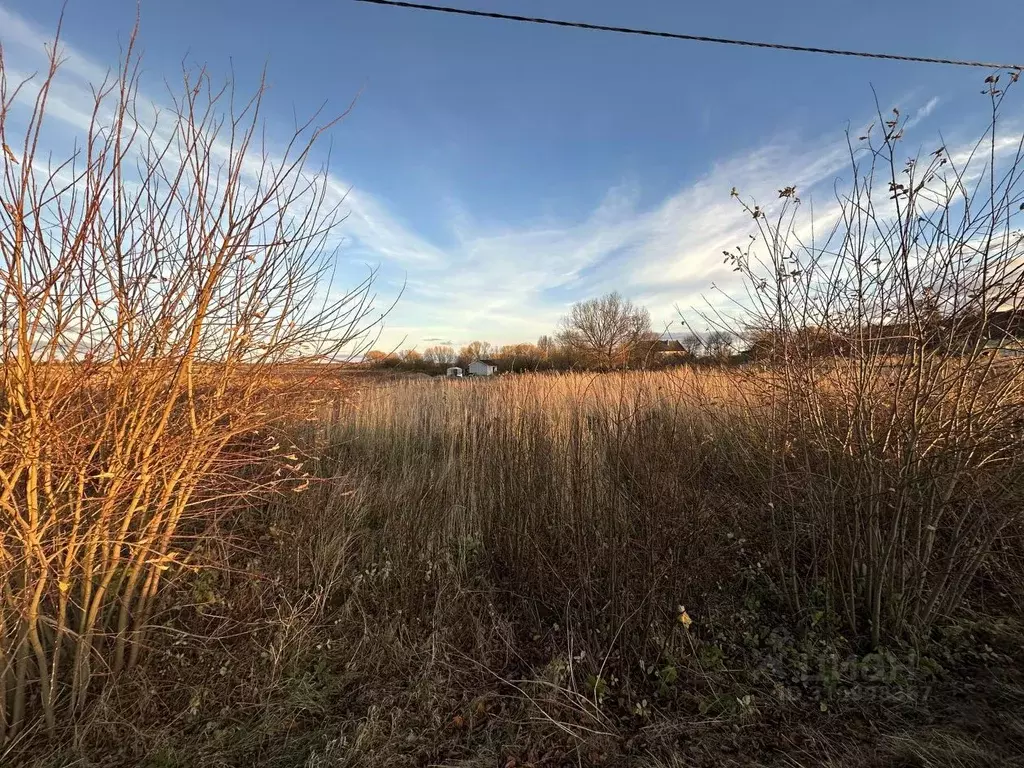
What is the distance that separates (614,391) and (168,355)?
3968 mm

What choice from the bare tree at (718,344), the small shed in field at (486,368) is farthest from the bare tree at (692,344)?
the small shed in field at (486,368)

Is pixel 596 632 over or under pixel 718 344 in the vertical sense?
under

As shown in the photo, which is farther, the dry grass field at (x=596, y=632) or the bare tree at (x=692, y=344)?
the bare tree at (x=692, y=344)

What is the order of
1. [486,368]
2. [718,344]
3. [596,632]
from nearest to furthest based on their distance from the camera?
[596,632] < [718,344] < [486,368]

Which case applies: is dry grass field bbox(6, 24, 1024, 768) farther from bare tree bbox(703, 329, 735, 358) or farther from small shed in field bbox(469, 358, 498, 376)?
small shed in field bbox(469, 358, 498, 376)

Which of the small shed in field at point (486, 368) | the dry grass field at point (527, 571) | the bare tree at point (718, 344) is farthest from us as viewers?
the small shed in field at point (486, 368)

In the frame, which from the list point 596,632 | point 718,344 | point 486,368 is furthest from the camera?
point 486,368

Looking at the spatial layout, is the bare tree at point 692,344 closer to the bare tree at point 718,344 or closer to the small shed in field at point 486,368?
the bare tree at point 718,344

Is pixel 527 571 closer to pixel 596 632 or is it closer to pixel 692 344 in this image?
pixel 596 632

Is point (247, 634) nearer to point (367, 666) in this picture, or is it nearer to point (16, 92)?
point (367, 666)

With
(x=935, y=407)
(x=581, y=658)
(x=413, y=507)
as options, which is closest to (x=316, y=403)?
(x=413, y=507)

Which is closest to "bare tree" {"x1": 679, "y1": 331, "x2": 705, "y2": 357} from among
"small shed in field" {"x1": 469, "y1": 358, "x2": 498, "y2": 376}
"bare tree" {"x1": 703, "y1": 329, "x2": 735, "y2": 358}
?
"bare tree" {"x1": 703, "y1": 329, "x2": 735, "y2": 358}

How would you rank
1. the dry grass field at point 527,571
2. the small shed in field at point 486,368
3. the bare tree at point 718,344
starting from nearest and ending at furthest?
the dry grass field at point 527,571
the bare tree at point 718,344
the small shed in field at point 486,368

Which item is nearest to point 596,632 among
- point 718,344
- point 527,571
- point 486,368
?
point 527,571
